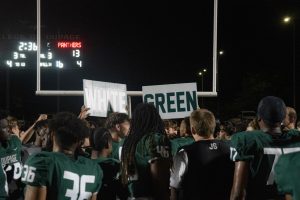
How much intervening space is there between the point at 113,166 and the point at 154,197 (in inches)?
16.2

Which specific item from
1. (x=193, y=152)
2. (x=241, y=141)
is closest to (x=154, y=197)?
(x=193, y=152)

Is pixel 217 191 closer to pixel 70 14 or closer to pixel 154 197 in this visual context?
pixel 154 197

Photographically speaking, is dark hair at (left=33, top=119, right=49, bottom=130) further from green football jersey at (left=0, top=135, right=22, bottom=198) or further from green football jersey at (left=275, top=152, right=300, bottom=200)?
green football jersey at (left=275, top=152, right=300, bottom=200)

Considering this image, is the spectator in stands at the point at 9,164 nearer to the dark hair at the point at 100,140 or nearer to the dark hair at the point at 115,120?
the dark hair at the point at 100,140

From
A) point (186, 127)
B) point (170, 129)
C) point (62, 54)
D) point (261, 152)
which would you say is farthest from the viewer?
point (62, 54)

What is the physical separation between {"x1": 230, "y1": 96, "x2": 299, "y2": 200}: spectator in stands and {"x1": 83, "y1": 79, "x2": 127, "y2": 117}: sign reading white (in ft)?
12.7

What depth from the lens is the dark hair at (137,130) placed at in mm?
→ 3947

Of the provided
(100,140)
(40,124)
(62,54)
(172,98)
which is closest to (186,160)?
(100,140)

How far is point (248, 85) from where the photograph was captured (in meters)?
26.7

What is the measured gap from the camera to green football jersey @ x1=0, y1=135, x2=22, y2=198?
4340 mm

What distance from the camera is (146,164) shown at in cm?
393

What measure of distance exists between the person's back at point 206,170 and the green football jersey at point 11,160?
1443 mm

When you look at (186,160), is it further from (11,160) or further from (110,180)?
(11,160)

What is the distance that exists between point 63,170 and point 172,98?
4264mm
